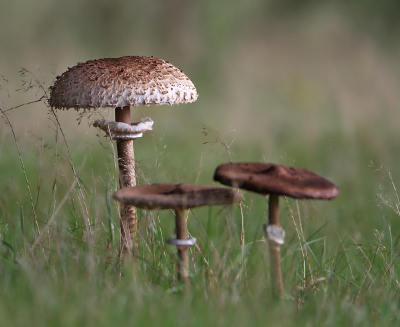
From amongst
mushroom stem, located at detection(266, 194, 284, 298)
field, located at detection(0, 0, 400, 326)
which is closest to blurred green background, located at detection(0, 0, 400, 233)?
field, located at detection(0, 0, 400, 326)

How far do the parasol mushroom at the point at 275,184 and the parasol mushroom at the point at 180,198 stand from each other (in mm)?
172

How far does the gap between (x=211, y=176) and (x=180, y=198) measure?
5.63 m

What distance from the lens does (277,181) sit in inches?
111

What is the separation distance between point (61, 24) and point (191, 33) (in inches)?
161

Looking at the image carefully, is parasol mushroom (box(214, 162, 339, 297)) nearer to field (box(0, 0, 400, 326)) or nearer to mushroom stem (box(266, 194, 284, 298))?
mushroom stem (box(266, 194, 284, 298))

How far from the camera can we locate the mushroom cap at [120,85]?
143 inches

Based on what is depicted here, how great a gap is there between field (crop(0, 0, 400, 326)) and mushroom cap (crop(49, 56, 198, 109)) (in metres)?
0.38

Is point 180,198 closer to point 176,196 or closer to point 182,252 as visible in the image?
point 176,196

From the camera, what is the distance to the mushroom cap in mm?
3641

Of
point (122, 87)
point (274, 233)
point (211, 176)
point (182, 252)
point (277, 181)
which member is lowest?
point (211, 176)

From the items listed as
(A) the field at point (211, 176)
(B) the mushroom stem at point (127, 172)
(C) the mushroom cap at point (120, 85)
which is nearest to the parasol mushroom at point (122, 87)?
(C) the mushroom cap at point (120, 85)

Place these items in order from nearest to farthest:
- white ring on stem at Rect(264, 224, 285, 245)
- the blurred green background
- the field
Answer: the field < white ring on stem at Rect(264, 224, 285, 245) < the blurred green background

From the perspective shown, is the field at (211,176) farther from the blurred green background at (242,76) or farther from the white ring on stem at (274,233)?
the white ring on stem at (274,233)

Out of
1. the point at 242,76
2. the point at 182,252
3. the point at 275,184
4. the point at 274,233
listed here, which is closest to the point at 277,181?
the point at 275,184
